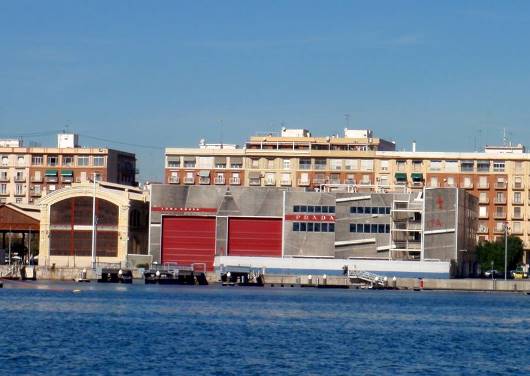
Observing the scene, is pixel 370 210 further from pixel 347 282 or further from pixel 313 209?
pixel 347 282

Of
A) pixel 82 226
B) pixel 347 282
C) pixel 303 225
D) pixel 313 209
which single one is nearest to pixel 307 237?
pixel 303 225

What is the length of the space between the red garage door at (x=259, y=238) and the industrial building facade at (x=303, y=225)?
0.13m

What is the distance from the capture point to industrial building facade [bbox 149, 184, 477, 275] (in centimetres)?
17750

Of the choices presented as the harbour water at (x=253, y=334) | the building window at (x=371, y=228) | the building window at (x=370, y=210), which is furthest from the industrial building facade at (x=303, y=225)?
the harbour water at (x=253, y=334)

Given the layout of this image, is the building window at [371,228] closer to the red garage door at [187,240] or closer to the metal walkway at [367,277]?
the metal walkway at [367,277]

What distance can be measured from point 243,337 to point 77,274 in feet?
305

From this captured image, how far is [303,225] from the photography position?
180 meters

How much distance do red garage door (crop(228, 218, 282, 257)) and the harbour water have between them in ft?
113

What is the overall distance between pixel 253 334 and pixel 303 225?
92.3 metres

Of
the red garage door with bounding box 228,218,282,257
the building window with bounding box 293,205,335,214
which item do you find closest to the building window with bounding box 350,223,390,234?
the building window with bounding box 293,205,335,214

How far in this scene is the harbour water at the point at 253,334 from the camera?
69.1 m

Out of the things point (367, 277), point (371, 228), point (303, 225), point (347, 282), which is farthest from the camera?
point (303, 225)

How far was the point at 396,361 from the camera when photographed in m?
73.0

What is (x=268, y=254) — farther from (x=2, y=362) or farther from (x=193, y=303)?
(x=2, y=362)
